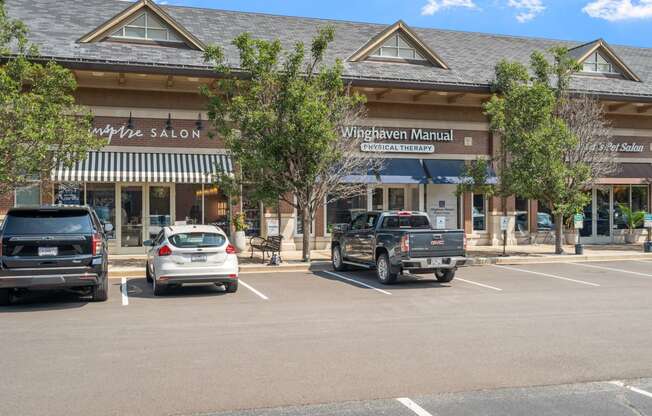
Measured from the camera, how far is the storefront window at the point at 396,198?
78.8 ft

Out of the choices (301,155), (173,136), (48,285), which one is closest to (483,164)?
(301,155)

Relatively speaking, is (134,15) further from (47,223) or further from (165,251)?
(47,223)

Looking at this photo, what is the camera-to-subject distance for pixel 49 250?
10.8 meters

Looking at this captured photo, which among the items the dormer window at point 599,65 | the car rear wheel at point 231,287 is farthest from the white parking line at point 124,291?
the dormer window at point 599,65

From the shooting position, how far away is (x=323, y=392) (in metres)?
5.96

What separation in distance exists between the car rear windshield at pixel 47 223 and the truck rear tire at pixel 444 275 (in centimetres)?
781

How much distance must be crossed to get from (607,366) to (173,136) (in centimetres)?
1681

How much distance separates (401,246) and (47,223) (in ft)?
23.6

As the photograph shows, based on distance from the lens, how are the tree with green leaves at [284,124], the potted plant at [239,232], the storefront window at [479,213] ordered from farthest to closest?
the storefront window at [479,213] → the potted plant at [239,232] → the tree with green leaves at [284,124]

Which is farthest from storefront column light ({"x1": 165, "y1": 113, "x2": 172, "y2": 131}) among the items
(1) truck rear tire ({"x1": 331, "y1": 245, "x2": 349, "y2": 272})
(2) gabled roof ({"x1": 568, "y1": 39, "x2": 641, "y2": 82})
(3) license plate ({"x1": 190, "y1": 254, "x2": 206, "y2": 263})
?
(2) gabled roof ({"x1": 568, "y1": 39, "x2": 641, "y2": 82})

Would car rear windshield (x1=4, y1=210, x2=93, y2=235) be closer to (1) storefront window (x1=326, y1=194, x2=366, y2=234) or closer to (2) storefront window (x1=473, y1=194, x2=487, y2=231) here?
(1) storefront window (x1=326, y1=194, x2=366, y2=234)

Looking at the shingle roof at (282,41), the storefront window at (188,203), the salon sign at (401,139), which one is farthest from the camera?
the salon sign at (401,139)

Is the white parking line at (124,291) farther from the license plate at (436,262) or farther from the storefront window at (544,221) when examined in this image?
the storefront window at (544,221)

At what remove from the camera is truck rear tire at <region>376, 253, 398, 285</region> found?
46.0 feet
